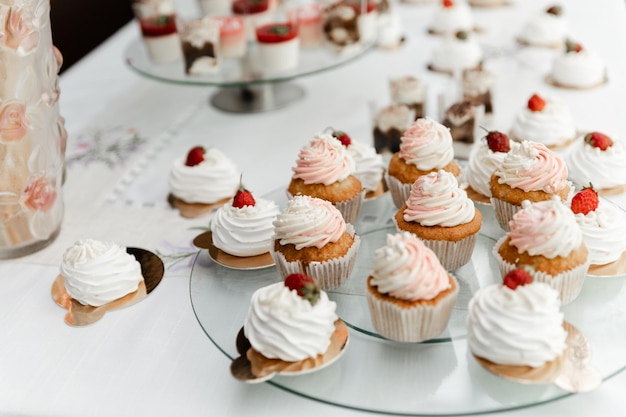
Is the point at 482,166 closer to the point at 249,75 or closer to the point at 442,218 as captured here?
the point at 442,218

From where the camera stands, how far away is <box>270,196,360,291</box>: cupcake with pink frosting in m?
1.50

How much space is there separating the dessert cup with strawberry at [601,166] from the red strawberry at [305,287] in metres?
0.94

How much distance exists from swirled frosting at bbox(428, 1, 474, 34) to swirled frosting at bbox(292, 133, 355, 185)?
1555 millimetres

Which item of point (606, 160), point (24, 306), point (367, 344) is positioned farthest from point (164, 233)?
point (606, 160)

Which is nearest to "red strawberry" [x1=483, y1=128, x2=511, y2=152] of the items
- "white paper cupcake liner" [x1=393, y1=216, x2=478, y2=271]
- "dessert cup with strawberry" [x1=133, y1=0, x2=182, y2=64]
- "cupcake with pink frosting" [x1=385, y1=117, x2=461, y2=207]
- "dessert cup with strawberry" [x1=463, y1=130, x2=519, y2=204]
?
"dessert cup with strawberry" [x1=463, y1=130, x2=519, y2=204]

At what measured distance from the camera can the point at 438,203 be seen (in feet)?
5.11

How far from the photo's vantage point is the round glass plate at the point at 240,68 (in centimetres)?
232

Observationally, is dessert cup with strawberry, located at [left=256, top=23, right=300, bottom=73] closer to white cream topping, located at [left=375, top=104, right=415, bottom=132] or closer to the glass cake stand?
the glass cake stand

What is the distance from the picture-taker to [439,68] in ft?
9.21

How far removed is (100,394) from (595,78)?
2.02m

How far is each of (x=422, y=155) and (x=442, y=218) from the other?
0.26m

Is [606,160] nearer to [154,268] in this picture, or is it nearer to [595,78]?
[595,78]

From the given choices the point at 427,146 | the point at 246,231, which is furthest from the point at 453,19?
the point at 246,231

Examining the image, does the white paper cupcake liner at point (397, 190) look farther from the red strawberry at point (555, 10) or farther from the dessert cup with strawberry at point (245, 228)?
the red strawberry at point (555, 10)
